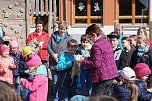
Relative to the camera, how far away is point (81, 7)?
17578 millimetres

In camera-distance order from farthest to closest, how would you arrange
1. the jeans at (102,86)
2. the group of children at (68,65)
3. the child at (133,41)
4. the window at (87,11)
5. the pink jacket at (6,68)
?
the window at (87,11)
the child at (133,41)
the pink jacket at (6,68)
the group of children at (68,65)
the jeans at (102,86)

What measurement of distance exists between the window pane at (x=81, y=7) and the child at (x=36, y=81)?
1164 centimetres

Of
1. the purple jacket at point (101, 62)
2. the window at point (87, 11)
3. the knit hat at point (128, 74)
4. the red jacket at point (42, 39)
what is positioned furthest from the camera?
the window at point (87, 11)

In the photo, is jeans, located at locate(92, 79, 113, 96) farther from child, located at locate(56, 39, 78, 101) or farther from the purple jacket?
child, located at locate(56, 39, 78, 101)

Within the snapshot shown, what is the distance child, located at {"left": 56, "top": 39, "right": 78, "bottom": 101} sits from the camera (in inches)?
265

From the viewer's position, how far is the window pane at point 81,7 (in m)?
17.6

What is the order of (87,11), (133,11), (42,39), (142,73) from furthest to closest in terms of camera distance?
(87,11) → (133,11) → (42,39) → (142,73)

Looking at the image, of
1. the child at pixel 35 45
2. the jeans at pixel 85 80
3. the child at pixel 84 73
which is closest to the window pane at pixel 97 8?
the child at pixel 35 45

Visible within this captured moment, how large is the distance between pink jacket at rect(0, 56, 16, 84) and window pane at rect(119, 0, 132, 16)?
36.8ft

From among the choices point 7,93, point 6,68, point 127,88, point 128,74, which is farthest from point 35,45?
point 7,93

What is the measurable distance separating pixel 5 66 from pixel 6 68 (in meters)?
0.04

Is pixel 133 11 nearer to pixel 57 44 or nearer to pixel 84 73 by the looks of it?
pixel 57 44

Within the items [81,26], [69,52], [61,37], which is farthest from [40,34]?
[81,26]

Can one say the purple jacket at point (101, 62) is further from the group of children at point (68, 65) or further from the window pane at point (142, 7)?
the window pane at point (142, 7)
